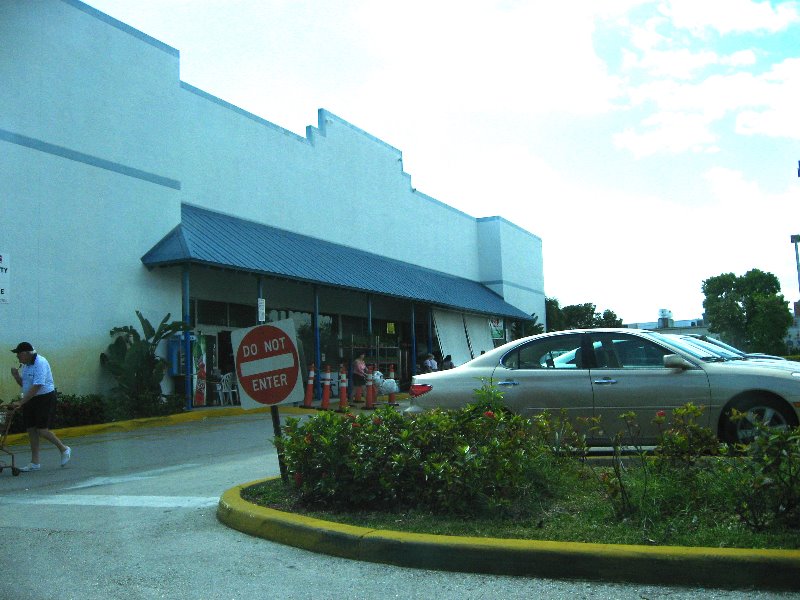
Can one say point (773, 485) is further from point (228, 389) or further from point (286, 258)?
point (228, 389)

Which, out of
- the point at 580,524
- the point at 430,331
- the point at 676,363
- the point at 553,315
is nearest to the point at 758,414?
the point at 676,363

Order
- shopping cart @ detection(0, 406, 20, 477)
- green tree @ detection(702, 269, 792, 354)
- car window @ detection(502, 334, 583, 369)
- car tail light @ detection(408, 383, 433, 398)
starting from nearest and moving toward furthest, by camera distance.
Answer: car window @ detection(502, 334, 583, 369) → car tail light @ detection(408, 383, 433, 398) → shopping cart @ detection(0, 406, 20, 477) → green tree @ detection(702, 269, 792, 354)

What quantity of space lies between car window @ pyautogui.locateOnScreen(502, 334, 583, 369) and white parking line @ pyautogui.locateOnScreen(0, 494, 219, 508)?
3710 mm

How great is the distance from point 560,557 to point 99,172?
16.8m

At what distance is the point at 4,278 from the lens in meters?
15.0

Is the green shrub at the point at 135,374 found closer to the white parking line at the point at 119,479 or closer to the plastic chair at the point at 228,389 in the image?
the plastic chair at the point at 228,389

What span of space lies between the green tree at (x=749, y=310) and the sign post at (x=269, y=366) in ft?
208

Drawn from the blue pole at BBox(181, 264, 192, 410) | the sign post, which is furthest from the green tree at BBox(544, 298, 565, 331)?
the sign post

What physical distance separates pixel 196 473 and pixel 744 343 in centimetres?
6990

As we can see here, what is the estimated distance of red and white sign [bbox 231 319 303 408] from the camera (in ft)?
22.5

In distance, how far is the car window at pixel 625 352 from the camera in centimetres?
838

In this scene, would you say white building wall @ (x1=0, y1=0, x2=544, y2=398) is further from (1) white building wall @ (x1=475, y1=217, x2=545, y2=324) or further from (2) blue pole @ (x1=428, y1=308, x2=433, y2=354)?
(1) white building wall @ (x1=475, y1=217, x2=545, y2=324)

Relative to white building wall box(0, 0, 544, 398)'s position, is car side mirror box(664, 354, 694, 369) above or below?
below

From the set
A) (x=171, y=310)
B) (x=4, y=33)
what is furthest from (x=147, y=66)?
(x=171, y=310)
